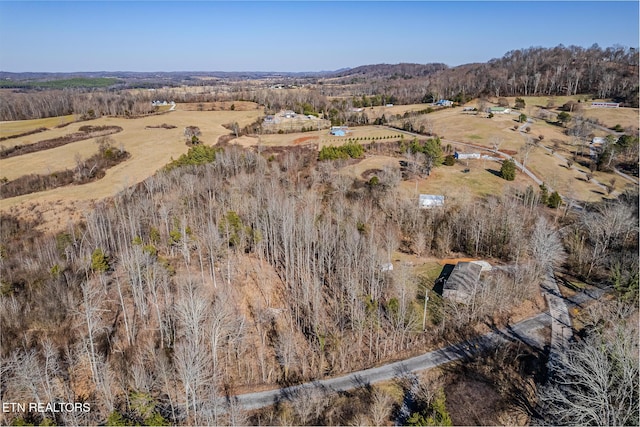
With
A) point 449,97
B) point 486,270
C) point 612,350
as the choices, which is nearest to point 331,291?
point 486,270

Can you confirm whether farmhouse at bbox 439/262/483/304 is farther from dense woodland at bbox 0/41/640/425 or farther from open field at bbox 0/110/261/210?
open field at bbox 0/110/261/210

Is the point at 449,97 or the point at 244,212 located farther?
the point at 449,97

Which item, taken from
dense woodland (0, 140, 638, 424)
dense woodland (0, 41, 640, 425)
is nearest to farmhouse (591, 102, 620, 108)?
dense woodland (0, 140, 638, 424)

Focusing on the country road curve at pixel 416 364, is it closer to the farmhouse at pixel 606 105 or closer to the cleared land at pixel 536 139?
the cleared land at pixel 536 139

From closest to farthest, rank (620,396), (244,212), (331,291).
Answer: (620,396), (331,291), (244,212)

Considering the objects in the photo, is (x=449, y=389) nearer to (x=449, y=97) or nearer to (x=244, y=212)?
(x=244, y=212)

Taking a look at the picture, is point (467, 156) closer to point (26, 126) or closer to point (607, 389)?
point (607, 389)

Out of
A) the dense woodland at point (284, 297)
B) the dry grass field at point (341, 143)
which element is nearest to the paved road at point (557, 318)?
the dense woodland at point (284, 297)
